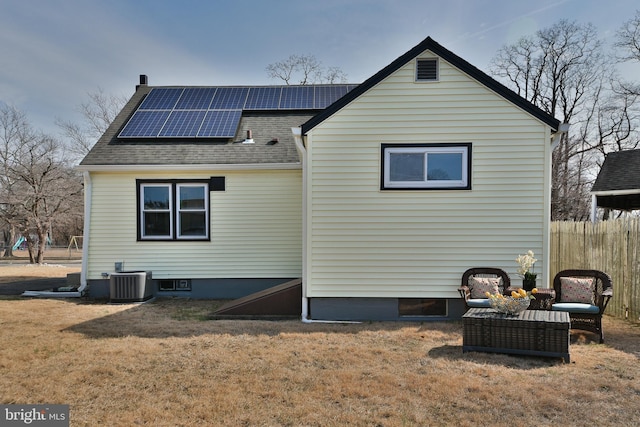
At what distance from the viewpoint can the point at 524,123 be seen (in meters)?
7.30

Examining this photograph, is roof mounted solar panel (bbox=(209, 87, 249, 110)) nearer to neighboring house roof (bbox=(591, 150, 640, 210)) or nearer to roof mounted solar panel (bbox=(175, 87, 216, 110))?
roof mounted solar panel (bbox=(175, 87, 216, 110))

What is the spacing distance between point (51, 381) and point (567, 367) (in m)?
6.40

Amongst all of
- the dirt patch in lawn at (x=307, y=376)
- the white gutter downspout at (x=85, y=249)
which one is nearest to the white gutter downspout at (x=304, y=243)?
the dirt patch in lawn at (x=307, y=376)

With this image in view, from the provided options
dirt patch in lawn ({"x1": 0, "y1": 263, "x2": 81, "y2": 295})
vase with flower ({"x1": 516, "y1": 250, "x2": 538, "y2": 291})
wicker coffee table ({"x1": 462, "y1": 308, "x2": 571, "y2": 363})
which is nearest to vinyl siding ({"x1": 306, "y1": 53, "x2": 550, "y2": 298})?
vase with flower ({"x1": 516, "y1": 250, "x2": 538, "y2": 291})

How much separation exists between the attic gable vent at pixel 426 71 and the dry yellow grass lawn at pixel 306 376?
4751 mm

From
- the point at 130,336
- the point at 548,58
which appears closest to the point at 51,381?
the point at 130,336

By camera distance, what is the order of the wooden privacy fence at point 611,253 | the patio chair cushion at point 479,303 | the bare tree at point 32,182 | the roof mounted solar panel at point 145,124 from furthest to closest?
the bare tree at point 32,182 < the roof mounted solar panel at point 145,124 < the wooden privacy fence at point 611,253 < the patio chair cushion at point 479,303

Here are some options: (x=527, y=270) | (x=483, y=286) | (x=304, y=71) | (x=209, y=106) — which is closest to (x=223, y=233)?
(x=209, y=106)

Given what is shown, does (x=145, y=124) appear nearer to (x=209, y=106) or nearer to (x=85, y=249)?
(x=209, y=106)

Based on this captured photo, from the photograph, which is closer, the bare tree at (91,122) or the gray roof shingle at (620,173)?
the gray roof shingle at (620,173)

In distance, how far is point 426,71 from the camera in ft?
24.5

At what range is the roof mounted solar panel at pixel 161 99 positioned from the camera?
12133 mm

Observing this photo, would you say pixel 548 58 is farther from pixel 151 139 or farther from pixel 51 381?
pixel 51 381

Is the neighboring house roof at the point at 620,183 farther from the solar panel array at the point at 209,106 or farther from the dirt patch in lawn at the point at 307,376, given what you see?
the solar panel array at the point at 209,106
